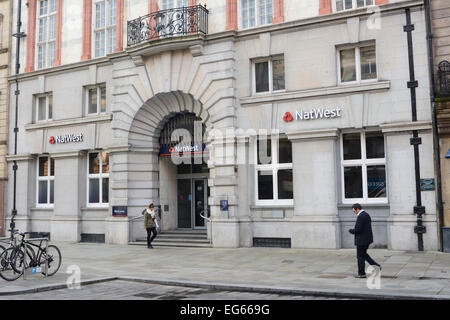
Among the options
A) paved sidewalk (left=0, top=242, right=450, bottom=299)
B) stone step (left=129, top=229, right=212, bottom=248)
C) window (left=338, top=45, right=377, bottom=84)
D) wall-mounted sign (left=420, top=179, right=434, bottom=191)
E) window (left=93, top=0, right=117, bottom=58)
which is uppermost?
window (left=93, top=0, right=117, bottom=58)

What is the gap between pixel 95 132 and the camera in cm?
2172

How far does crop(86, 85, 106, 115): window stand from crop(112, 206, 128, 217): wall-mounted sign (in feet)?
15.0

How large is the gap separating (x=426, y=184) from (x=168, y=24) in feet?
37.0

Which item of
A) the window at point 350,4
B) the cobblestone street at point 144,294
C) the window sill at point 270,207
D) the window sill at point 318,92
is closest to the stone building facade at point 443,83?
the window sill at point 318,92

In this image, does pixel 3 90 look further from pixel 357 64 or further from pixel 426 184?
pixel 426 184

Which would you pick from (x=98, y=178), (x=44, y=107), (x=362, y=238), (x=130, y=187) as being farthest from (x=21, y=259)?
(x=44, y=107)

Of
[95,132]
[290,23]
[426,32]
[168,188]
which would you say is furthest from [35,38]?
[426,32]

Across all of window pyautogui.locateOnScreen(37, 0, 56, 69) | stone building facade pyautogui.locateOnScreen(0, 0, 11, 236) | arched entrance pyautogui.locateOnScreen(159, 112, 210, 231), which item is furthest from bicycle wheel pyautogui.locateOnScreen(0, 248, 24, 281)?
window pyautogui.locateOnScreen(37, 0, 56, 69)

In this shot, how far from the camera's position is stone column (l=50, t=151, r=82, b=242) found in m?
21.9

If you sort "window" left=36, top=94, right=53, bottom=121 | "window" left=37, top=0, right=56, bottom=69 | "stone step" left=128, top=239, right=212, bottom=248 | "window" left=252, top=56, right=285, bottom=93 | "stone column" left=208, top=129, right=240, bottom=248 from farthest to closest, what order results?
"window" left=37, top=0, right=56, bottom=69 < "window" left=36, top=94, right=53, bottom=121 < "stone step" left=128, top=239, right=212, bottom=248 < "window" left=252, top=56, right=285, bottom=93 < "stone column" left=208, top=129, right=240, bottom=248

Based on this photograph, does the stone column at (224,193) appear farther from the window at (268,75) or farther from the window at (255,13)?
the window at (255,13)

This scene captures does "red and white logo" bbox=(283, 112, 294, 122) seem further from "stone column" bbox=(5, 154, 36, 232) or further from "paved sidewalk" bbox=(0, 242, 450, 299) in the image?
"stone column" bbox=(5, 154, 36, 232)

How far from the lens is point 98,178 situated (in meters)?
22.2

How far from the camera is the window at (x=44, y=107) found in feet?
78.2
